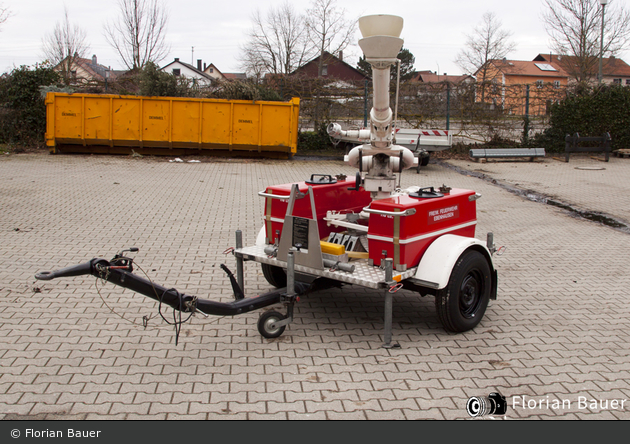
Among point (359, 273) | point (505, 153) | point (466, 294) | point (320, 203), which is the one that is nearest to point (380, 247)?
point (359, 273)

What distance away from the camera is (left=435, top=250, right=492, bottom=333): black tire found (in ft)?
15.1

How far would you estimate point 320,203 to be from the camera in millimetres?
5543

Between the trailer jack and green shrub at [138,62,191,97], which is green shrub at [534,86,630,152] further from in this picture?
the trailer jack

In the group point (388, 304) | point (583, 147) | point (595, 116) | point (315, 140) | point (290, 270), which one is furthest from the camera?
point (595, 116)

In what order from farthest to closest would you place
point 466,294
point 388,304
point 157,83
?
point 157,83, point 466,294, point 388,304

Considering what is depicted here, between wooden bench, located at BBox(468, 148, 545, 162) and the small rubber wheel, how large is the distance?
49.4ft

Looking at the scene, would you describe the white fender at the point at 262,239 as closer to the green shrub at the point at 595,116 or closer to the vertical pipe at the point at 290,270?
the vertical pipe at the point at 290,270

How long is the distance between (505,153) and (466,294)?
1482 cm

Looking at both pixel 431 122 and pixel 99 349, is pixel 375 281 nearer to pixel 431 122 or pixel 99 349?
pixel 99 349

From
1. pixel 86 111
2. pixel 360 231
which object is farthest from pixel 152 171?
pixel 360 231

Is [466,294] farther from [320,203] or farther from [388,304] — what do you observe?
[320,203]

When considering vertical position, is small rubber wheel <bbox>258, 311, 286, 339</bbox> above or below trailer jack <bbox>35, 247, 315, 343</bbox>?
below

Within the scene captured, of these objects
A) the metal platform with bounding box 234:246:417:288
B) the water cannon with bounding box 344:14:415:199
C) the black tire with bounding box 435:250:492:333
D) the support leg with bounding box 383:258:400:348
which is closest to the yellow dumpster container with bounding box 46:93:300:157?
the water cannon with bounding box 344:14:415:199

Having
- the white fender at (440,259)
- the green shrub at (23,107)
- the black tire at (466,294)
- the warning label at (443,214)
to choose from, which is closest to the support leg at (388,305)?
the white fender at (440,259)
